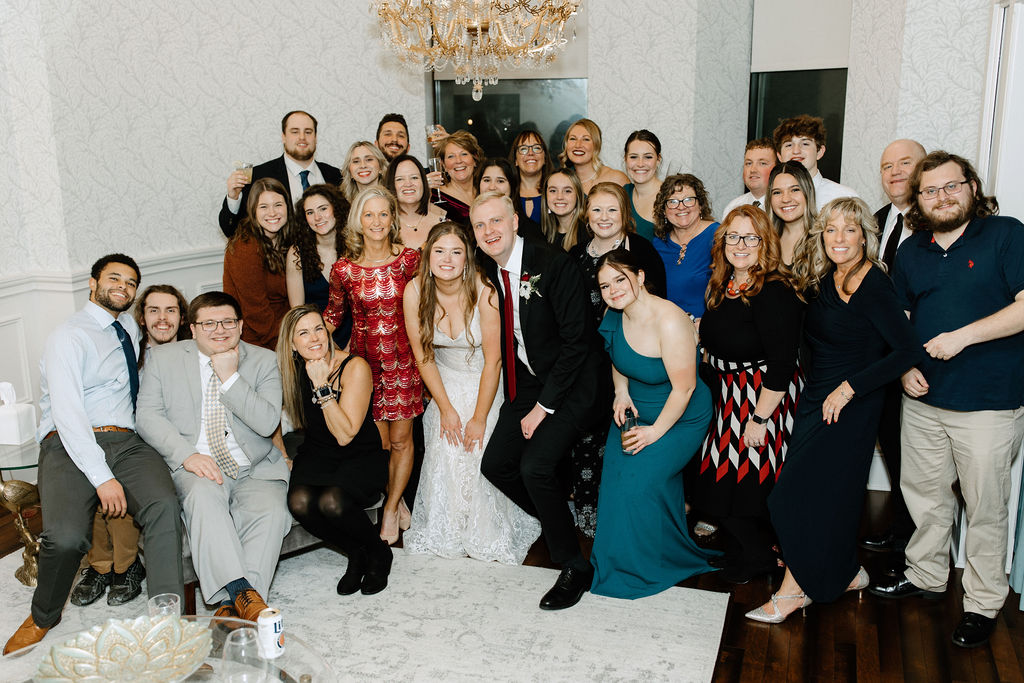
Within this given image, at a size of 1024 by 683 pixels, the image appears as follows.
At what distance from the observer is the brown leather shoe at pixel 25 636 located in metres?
3.24

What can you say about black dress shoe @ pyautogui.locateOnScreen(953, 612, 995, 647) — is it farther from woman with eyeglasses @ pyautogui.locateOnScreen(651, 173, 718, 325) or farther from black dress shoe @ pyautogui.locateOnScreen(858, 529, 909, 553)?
woman with eyeglasses @ pyautogui.locateOnScreen(651, 173, 718, 325)

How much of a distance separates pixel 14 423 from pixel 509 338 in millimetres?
2176

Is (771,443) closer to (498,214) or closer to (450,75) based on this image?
(498,214)

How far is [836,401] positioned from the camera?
3.22 metres

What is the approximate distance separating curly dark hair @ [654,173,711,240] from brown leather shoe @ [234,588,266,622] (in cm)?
258

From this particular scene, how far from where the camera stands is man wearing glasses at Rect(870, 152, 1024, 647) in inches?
124

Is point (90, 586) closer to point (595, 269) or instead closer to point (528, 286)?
point (528, 286)

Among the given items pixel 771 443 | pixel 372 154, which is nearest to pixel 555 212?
pixel 372 154

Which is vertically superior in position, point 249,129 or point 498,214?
point 249,129

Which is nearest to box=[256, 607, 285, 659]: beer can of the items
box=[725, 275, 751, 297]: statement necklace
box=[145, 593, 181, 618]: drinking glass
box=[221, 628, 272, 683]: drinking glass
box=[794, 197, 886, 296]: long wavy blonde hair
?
box=[221, 628, 272, 683]: drinking glass

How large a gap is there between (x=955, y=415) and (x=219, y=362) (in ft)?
9.94

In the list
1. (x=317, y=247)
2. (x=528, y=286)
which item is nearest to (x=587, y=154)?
(x=528, y=286)

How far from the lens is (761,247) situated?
345cm

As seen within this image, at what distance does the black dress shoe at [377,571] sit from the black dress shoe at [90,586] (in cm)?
114
